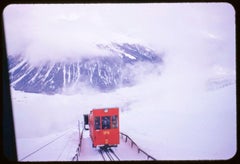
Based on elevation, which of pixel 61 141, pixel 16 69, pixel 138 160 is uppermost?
pixel 16 69

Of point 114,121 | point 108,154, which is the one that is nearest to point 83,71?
point 114,121

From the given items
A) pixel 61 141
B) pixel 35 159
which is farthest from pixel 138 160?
pixel 35 159

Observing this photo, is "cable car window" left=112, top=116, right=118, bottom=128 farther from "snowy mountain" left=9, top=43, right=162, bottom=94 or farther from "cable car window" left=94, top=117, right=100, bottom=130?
"snowy mountain" left=9, top=43, right=162, bottom=94

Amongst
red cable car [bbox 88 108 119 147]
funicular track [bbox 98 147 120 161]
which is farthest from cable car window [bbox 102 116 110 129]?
funicular track [bbox 98 147 120 161]

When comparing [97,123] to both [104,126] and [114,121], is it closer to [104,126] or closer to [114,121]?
[104,126]

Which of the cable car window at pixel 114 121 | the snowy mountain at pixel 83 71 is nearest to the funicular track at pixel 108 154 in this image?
the cable car window at pixel 114 121

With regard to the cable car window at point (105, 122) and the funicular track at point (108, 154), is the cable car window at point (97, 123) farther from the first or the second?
the funicular track at point (108, 154)

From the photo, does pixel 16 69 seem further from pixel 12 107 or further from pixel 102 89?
pixel 102 89
